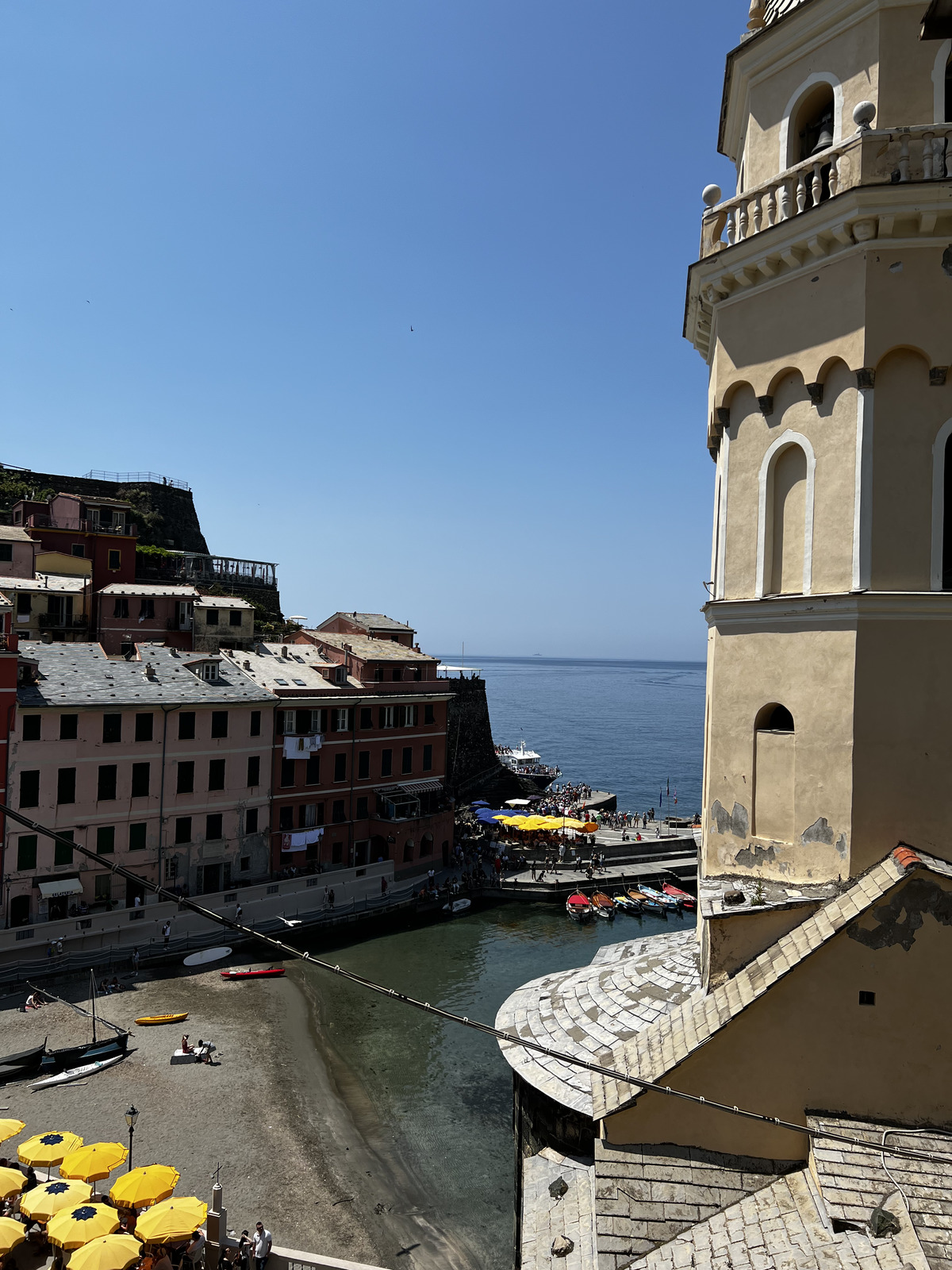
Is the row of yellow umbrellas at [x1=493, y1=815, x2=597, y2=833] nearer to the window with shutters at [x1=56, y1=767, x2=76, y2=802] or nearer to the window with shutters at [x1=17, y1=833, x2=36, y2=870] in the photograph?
the window with shutters at [x1=56, y1=767, x2=76, y2=802]

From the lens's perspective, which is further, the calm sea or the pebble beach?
the calm sea

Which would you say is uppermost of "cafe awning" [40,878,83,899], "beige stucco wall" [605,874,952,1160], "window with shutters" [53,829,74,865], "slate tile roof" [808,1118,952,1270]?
"beige stucco wall" [605,874,952,1160]

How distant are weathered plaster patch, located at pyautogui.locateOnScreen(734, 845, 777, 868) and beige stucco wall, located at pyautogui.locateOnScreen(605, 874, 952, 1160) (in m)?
1.88

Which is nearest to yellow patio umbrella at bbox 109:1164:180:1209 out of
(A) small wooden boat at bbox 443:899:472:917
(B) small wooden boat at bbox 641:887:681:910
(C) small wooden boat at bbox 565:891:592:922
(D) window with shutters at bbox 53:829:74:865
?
(D) window with shutters at bbox 53:829:74:865

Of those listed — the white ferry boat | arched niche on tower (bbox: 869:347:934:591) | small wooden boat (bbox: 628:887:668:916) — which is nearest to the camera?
arched niche on tower (bbox: 869:347:934:591)

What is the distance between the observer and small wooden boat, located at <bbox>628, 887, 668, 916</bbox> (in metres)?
41.3

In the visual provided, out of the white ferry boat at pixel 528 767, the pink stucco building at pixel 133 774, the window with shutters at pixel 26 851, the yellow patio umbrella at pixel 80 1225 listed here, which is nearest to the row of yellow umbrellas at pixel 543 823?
the pink stucco building at pixel 133 774

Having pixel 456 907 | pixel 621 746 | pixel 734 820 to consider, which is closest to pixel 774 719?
pixel 734 820

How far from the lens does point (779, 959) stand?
8.59 m

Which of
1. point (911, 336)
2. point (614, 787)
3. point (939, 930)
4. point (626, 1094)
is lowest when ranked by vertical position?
point (614, 787)

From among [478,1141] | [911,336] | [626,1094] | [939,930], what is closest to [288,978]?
[478,1141]

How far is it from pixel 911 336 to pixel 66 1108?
24.4 metres

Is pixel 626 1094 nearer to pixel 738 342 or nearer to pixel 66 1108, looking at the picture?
pixel 738 342

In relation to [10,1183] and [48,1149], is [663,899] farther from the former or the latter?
[10,1183]
